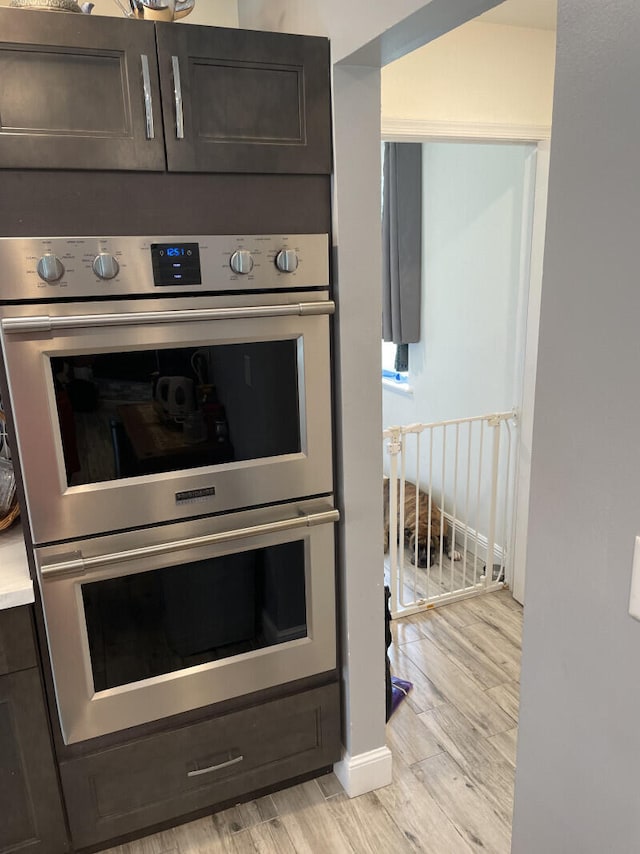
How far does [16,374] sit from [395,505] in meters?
1.98

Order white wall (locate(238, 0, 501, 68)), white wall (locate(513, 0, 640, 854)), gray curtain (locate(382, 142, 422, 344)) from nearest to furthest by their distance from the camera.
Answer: white wall (locate(513, 0, 640, 854)) < white wall (locate(238, 0, 501, 68)) < gray curtain (locate(382, 142, 422, 344))

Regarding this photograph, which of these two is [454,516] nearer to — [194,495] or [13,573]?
[194,495]

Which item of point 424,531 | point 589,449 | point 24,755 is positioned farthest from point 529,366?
point 24,755

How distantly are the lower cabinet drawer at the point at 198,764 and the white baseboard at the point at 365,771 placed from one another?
0.06m

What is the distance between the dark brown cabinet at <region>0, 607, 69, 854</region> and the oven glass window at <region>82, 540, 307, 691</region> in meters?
0.16

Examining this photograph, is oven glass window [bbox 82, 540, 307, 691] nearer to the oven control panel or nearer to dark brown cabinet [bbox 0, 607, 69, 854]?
dark brown cabinet [bbox 0, 607, 69, 854]

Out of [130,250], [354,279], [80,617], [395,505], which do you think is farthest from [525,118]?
[80,617]

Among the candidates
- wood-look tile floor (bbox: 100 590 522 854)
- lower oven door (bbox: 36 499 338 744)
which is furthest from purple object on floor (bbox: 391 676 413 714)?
lower oven door (bbox: 36 499 338 744)

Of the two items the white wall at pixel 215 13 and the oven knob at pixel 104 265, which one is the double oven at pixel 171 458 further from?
the white wall at pixel 215 13

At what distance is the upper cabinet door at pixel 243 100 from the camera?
1508mm

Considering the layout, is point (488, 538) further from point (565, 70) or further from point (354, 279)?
point (565, 70)

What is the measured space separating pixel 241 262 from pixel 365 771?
163cm

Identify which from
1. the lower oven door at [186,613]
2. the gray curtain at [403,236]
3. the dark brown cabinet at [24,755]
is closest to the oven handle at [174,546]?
the lower oven door at [186,613]

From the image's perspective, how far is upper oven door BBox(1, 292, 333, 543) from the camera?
1.50m
